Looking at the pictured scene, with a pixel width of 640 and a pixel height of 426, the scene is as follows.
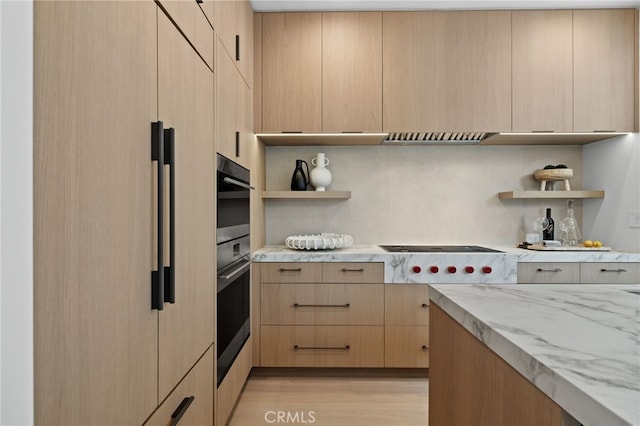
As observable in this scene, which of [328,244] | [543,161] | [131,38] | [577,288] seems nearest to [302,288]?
[328,244]

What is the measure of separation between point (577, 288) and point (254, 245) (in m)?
1.94

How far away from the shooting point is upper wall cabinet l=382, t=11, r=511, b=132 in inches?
111


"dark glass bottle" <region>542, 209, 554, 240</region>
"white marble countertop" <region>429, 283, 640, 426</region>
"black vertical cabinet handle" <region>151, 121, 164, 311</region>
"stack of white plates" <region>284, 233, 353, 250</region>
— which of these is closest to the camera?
"white marble countertop" <region>429, 283, 640, 426</region>

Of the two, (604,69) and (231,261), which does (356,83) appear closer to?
(231,261)

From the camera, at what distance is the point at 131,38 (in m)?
1.03

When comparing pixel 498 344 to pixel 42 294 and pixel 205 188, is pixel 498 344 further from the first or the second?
pixel 205 188

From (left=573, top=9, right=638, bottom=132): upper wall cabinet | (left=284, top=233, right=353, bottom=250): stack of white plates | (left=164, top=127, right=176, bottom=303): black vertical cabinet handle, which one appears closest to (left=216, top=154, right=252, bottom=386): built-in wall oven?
(left=284, top=233, right=353, bottom=250): stack of white plates

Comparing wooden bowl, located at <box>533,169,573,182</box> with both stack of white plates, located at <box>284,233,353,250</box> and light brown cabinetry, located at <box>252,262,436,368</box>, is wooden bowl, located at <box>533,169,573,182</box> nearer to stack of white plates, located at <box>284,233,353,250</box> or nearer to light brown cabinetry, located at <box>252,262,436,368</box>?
light brown cabinetry, located at <box>252,262,436,368</box>

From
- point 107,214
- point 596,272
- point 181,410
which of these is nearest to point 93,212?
point 107,214

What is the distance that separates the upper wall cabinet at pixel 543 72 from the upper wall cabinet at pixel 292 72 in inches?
54.1

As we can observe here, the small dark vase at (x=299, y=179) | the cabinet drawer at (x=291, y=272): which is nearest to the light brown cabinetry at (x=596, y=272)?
the cabinet drawer at (x=291, y=272)

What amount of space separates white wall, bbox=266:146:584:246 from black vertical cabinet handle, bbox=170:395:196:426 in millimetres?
1945

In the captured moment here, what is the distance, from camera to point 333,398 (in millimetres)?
2447

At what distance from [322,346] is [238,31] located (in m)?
2.01
